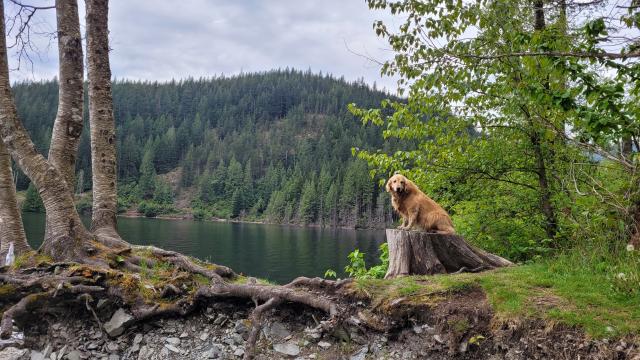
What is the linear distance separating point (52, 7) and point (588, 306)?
1109 cm

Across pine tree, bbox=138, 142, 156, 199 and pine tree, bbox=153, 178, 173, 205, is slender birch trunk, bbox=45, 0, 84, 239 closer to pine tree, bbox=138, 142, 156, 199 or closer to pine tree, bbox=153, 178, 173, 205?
pine tree, bbox=153, 178, 173, 205

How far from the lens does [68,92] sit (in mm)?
8609

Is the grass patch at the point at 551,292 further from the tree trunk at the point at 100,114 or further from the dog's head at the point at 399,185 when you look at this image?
the tree trunk at the point at 100,114

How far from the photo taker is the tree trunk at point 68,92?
332 inches

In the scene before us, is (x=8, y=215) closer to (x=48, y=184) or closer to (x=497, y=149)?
(x=48, y=184)

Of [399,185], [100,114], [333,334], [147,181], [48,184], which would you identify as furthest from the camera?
[147,181]

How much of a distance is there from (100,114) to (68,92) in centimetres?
72

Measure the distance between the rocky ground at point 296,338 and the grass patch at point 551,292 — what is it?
169mm

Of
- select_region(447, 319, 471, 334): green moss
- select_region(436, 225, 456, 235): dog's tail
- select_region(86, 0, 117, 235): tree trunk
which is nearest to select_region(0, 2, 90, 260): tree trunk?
select_region(86, 0, 117, 235): tree trunk

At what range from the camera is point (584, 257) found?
23.2ft

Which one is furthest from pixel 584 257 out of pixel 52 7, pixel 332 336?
pixel 52 7

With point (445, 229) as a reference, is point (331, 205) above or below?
below

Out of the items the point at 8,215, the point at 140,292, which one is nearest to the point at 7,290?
the point at 140,292

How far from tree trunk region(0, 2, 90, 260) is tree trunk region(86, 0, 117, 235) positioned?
1237 mm
